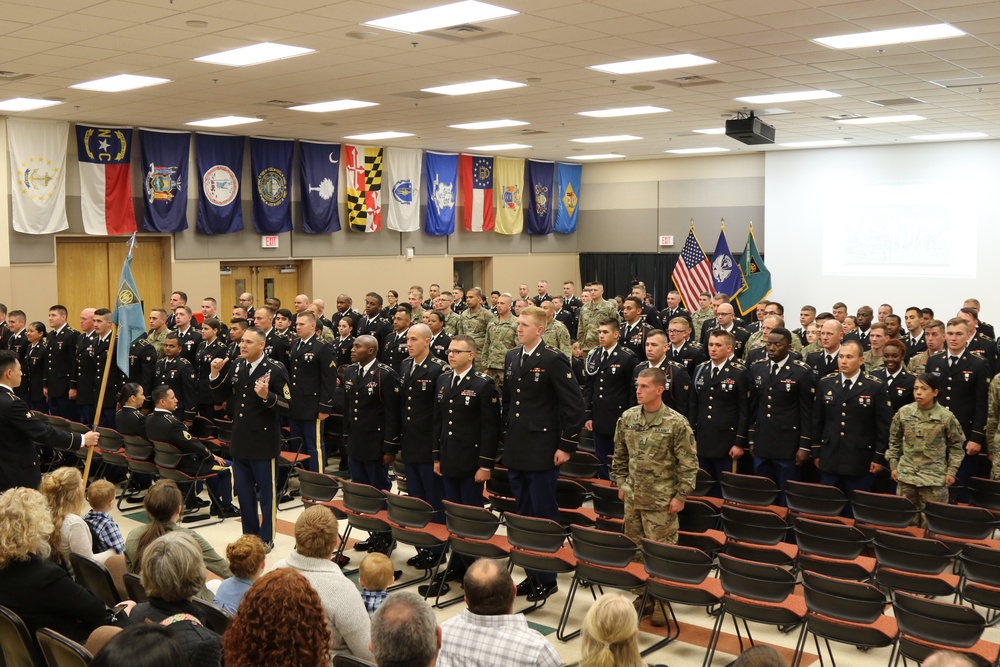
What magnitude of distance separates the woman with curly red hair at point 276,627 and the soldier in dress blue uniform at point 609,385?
6.02 meters

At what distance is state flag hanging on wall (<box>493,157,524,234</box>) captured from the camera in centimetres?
2102

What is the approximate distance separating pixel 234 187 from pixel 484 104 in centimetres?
546

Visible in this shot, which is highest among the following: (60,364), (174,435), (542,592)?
(60,364)

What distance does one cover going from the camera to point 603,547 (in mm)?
5633

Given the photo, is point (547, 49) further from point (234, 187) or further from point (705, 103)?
point (234, 187)

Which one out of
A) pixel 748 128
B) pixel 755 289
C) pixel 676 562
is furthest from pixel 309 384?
pixel 755 289

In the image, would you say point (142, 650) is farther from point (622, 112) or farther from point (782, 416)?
point (622, 112)

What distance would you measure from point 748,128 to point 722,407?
7146 mm

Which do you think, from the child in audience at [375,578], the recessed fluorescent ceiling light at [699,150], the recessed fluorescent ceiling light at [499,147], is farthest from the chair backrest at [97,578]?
the recessed fluorescent ceiling light at [699,150]

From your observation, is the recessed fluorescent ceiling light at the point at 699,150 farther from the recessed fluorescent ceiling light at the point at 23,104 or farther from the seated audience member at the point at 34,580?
the seated audience member at the point at 34,580

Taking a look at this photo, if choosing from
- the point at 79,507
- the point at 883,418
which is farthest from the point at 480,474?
the point at 883,418

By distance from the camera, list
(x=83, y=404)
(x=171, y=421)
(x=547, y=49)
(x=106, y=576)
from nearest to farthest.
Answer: (x=106, y=576), (x=171, y=421), (x=547, y=49), (x=83, y=404)

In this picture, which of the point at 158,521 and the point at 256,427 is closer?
the point at 158,521

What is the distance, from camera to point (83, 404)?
1055 cm
